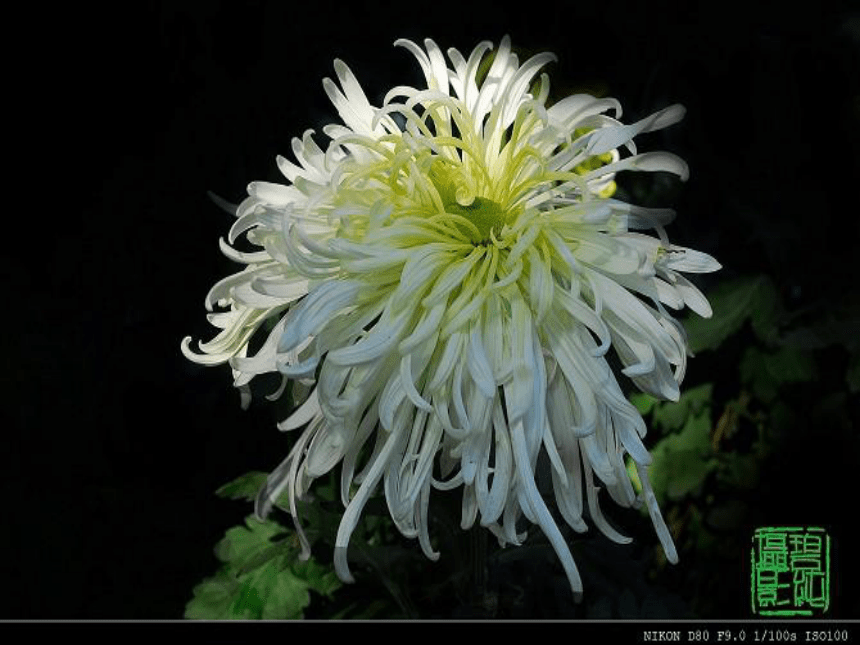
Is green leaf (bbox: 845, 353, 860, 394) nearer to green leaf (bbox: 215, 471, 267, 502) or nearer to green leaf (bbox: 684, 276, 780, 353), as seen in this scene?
green leaf (bbox: 684, 276, 780, 353)

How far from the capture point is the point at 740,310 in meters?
1.80

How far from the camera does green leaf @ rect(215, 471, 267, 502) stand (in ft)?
5.00

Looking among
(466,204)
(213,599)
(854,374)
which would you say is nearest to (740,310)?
(854,374)

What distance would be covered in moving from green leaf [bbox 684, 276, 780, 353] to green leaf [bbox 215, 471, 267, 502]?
0.69m

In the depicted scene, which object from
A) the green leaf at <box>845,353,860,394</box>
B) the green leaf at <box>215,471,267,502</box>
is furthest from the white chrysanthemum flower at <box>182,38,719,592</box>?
the green leaf at <box>845,353,860,394</box>

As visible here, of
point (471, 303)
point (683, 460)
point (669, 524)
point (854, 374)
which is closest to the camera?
point (471, 303)

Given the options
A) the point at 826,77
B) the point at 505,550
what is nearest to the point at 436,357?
the point at 505,550

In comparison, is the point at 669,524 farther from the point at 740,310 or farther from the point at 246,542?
the point at 246,542

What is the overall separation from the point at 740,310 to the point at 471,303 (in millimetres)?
859

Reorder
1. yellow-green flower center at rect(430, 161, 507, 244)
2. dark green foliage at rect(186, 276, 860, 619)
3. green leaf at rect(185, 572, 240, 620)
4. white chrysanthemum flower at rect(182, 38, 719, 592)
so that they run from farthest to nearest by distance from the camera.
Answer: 1. green leaf at rect(185, 572, 240, 620)
2. dark green foliage at rect(186, 276, 860, 619)
3. yellow-green flower center at rect(430, 161, 507, 244)
4. white chrysanthemum flower at rect(182, 38, 719, 592)

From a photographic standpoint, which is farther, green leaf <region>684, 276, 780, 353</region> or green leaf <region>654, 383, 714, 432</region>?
green leaf <region>654, 383, 714, 432</region>

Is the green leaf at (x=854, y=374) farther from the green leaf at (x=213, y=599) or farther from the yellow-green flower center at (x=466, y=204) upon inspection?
the green leaf at (x=213, y=599)

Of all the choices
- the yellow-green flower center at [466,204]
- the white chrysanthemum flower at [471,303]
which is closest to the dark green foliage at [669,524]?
the white chrysanthemum flower at [471,303]

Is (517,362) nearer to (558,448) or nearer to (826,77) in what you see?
(558,448)
